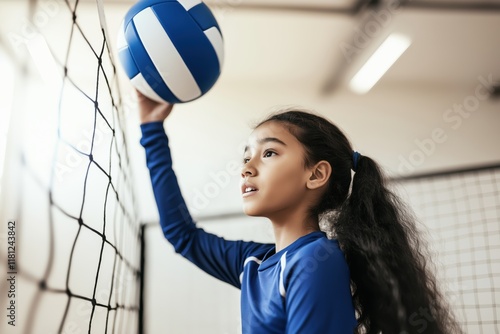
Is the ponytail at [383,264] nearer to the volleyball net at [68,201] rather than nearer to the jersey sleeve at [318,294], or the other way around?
the jersey sleeve at [318,294]

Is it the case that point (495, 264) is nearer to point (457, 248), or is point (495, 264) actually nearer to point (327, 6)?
point (457, 248)

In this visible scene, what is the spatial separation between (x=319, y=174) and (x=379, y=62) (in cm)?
238

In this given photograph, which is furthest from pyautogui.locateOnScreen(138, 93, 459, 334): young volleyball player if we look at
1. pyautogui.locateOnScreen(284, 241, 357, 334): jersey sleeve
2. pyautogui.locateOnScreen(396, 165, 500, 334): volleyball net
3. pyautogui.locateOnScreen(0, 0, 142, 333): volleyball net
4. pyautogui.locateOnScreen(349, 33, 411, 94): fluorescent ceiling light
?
pyautogui.locateOnScreen(349, 33, 411, 94): fluorescent ceiling light

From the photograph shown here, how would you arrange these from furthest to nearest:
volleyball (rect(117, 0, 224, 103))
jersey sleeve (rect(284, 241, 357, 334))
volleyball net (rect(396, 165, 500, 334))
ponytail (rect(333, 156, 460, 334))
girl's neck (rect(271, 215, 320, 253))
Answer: volleyball net (rect(396, 165, 500, 334))
volleyball (rect(117, 0, 224, 103))
girl's neck (rect(271, 215, 320, 253))
ponytail (rect(333, 156, 460, 334))
jersey sleeve (rect(284, 241, 357, 334))

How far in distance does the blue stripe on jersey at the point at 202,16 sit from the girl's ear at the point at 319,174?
50 centimetres

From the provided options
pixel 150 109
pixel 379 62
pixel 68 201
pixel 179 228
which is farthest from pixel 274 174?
pixel 379 62

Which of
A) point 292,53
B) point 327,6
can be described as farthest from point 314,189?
point 292,53

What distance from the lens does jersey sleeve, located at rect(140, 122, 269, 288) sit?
1.25 metres

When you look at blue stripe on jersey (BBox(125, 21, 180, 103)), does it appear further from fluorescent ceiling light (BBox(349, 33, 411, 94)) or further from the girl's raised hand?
fluorescent ceiling light (BBox(349, 33, 411, 94))

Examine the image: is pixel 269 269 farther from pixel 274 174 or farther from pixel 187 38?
pixel 187 38

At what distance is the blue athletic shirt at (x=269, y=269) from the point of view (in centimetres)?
86

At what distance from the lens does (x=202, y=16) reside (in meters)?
1.29

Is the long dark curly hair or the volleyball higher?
the volleyball

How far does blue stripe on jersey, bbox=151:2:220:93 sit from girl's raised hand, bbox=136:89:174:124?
134 mm
